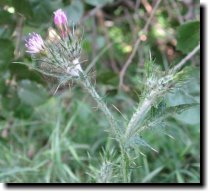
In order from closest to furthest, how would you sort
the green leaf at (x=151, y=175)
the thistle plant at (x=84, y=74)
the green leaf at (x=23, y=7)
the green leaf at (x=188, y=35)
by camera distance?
the thistle plant at (x=84, y=74) < the green leaf at (x=23, y=7) < the green leaf at (x=188, y=35) < the green leaf at (x=151, y=175)

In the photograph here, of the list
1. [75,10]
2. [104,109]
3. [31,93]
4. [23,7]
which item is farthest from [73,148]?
[104,109]

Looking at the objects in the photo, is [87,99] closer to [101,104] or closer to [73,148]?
[73,148]

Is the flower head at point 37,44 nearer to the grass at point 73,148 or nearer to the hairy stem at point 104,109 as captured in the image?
the hairy stem at point 104,109

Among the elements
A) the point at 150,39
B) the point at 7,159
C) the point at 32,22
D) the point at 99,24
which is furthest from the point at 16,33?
the point at 99,24

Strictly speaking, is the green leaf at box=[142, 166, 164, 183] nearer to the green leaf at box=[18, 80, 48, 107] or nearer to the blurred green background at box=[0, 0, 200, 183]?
the blurred green background at box=[0, 0, 200, 183]

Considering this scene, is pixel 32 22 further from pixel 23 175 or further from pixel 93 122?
pixel 93 122

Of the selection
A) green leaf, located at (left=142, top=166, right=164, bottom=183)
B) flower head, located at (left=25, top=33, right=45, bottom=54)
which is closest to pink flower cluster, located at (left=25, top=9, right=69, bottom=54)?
flower head, located at (left=25, top=33, right=45, bottom=54)

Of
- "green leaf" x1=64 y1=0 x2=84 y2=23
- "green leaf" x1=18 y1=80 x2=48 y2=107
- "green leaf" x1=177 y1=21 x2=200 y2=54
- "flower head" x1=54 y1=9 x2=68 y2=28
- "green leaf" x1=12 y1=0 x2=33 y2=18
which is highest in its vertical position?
"green leaf" x1=64 y1=0 x2=84 y2=23

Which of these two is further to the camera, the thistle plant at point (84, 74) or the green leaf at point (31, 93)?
the green leaf at point (31, 93)

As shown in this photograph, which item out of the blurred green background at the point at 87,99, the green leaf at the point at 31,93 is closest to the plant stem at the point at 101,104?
the blurred green background at the point at 87,99
